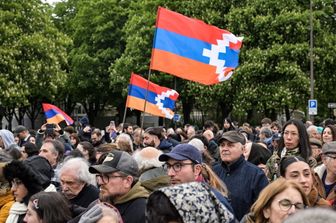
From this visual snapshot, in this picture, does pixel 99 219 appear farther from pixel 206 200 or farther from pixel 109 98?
pixel 109 98

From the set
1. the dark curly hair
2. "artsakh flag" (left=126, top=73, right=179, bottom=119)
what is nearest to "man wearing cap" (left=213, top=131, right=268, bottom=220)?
the dark curly hair

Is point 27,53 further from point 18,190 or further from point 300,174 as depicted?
point 300,174

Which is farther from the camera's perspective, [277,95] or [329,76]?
[329,76]

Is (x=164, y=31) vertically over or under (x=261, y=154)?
over

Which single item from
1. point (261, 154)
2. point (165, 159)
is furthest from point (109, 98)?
point (165, 159)

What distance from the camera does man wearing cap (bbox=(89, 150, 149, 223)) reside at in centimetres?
494

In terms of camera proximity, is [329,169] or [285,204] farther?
[329,169]

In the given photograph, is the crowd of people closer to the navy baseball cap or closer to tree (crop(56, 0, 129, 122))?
the navy baseball cap

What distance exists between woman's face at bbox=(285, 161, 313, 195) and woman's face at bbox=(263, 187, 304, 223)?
1136 millimetres

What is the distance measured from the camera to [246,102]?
34469mm

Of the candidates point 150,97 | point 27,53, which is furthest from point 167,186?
point 27,53

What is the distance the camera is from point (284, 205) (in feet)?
13.1

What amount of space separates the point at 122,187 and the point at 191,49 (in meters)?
7.20

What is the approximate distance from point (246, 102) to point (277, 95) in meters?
1.88
